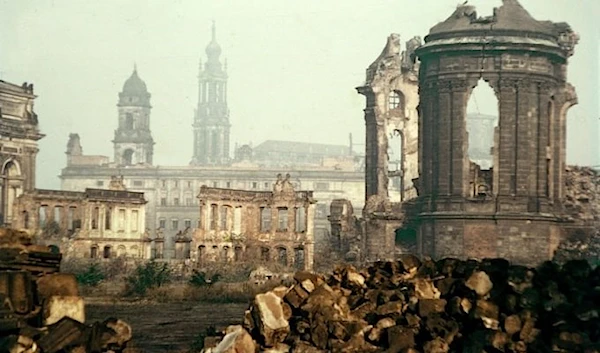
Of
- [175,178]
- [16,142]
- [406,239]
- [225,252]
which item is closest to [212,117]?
[175,178]

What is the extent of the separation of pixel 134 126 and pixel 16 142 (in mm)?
54680

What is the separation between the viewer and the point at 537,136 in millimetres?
37938

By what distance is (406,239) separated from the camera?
41.2 meters

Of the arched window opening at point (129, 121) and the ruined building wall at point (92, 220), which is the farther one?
the arched window opening at point (129, 121)

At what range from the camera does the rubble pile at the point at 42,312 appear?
38.8ft

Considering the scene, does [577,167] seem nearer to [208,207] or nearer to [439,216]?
[439,216]

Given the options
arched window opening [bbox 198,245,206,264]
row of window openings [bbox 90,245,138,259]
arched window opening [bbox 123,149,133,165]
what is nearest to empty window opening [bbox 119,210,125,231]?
row of window openings [bbox 90,245,138,259]

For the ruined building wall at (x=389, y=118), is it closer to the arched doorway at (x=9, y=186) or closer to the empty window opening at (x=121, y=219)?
the empty window opening at (x=121, y=219)

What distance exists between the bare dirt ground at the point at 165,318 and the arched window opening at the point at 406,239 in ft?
56.0

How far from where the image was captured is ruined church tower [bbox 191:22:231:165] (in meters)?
157

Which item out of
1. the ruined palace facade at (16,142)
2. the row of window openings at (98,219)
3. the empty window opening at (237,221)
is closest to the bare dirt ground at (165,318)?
the empty window opening at (237,221)

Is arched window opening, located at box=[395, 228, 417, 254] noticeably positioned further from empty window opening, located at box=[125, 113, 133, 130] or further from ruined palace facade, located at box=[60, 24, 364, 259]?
empty window opening, located at box=[125, 113, 133, 130]

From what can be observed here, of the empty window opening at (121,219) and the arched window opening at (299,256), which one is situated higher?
the empty window opening at (121,219)

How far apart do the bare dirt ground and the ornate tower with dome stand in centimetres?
8645
